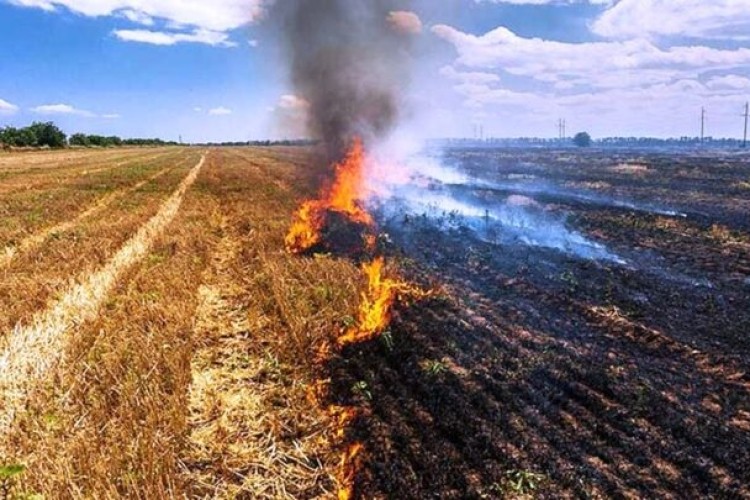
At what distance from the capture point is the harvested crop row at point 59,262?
28.9 feet

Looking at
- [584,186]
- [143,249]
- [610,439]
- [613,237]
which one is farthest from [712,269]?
[584,186]

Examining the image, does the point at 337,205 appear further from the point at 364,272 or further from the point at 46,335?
the point at 46,335

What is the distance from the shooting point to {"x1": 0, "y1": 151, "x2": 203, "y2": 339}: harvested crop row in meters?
8.81

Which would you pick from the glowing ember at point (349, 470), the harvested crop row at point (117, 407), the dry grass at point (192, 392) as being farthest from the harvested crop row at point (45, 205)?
the glowing ember at point (349, 470)

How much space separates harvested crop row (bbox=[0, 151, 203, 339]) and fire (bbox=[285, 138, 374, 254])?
14.7 ft

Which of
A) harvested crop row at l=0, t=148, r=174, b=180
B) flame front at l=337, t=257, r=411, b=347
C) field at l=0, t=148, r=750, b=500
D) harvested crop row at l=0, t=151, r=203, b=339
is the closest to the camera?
field at l=0, t=148, r=750, b=500

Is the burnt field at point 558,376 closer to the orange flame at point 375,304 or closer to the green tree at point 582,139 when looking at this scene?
the orange flame at point 375,304

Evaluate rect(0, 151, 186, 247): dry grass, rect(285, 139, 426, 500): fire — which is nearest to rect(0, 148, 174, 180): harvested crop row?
rect(0, 151, 186, 247): dry grass

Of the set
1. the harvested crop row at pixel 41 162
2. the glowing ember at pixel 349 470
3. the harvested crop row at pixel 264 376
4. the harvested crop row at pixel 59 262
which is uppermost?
the harvested crop row at pixel 41 162

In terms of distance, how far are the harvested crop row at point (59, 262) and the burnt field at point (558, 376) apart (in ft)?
18.2

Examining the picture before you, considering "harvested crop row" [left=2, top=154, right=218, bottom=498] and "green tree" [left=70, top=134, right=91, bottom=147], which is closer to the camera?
"harvested crop row" [left=2, top=154, right=218, bottom=498]

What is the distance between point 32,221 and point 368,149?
481 inches

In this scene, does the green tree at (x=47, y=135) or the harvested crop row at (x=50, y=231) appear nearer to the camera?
the harvested crop row at (x=50, y=231)

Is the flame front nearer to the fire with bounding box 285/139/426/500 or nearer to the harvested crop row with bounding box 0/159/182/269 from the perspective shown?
the fire with bounding box 285/139/426/500
